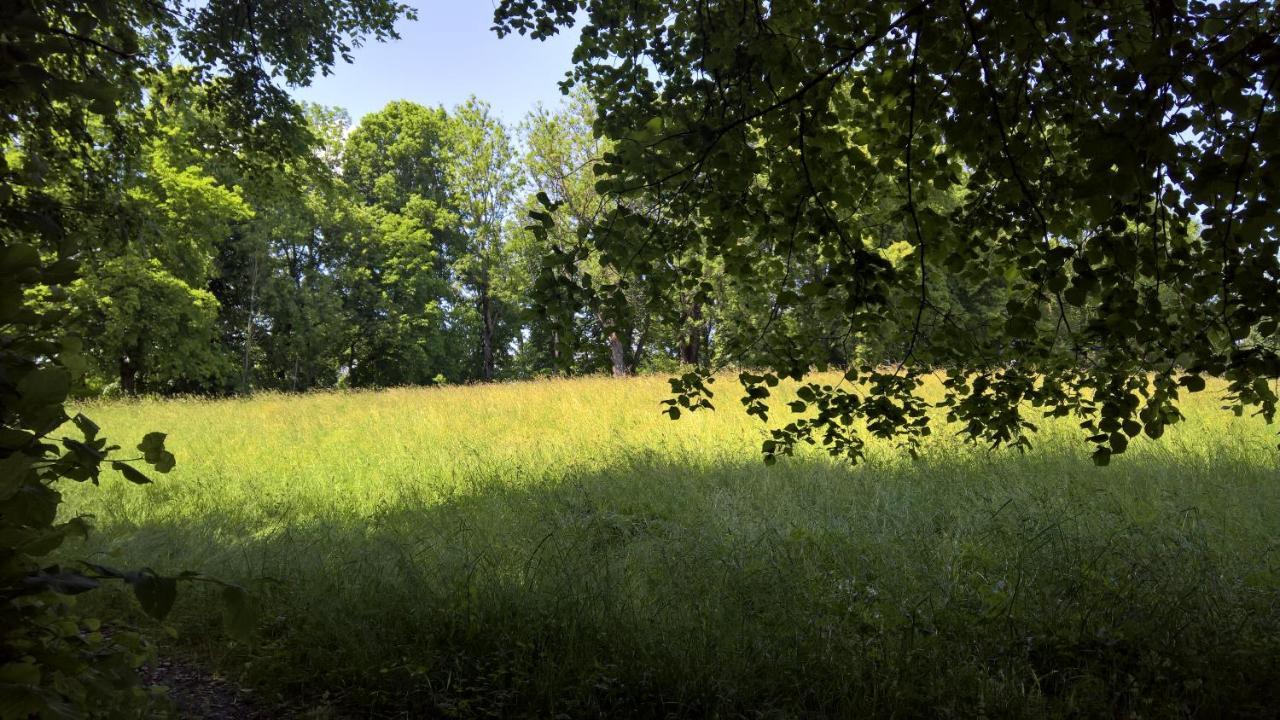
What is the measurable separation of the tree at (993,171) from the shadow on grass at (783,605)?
4.23ft

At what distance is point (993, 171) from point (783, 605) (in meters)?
2.88

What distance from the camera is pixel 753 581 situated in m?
4.59

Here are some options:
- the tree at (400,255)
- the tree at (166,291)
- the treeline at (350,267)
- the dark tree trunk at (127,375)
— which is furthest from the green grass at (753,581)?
the tree at (400,255)

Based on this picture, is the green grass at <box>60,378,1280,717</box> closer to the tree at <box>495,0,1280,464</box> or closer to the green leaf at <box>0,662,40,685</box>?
the green leaf at <box>0,662,40,685</box>

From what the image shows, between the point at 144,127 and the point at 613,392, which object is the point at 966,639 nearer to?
the point at 144,127

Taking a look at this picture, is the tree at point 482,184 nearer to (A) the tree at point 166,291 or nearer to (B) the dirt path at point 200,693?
(A) the tree at point 166,291

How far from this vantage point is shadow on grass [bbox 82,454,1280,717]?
136 inches

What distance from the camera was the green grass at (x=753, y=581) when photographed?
3.50 meters

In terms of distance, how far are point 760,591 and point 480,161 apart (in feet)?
108

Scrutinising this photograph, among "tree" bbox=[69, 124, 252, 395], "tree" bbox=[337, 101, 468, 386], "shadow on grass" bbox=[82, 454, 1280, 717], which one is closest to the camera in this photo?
"shadow on grass" bbox=[82, 454, 1280, 717]

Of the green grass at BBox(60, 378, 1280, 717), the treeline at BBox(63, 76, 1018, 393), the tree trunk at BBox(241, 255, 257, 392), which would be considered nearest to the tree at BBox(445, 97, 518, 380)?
the treeline at BBox(63, 76, 1018, 393)

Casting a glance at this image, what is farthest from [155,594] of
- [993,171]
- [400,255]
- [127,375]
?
[400,255]

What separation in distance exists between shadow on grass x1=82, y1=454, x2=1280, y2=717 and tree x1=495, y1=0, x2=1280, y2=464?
1289mm

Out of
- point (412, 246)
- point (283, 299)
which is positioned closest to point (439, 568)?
point (283, 299)
